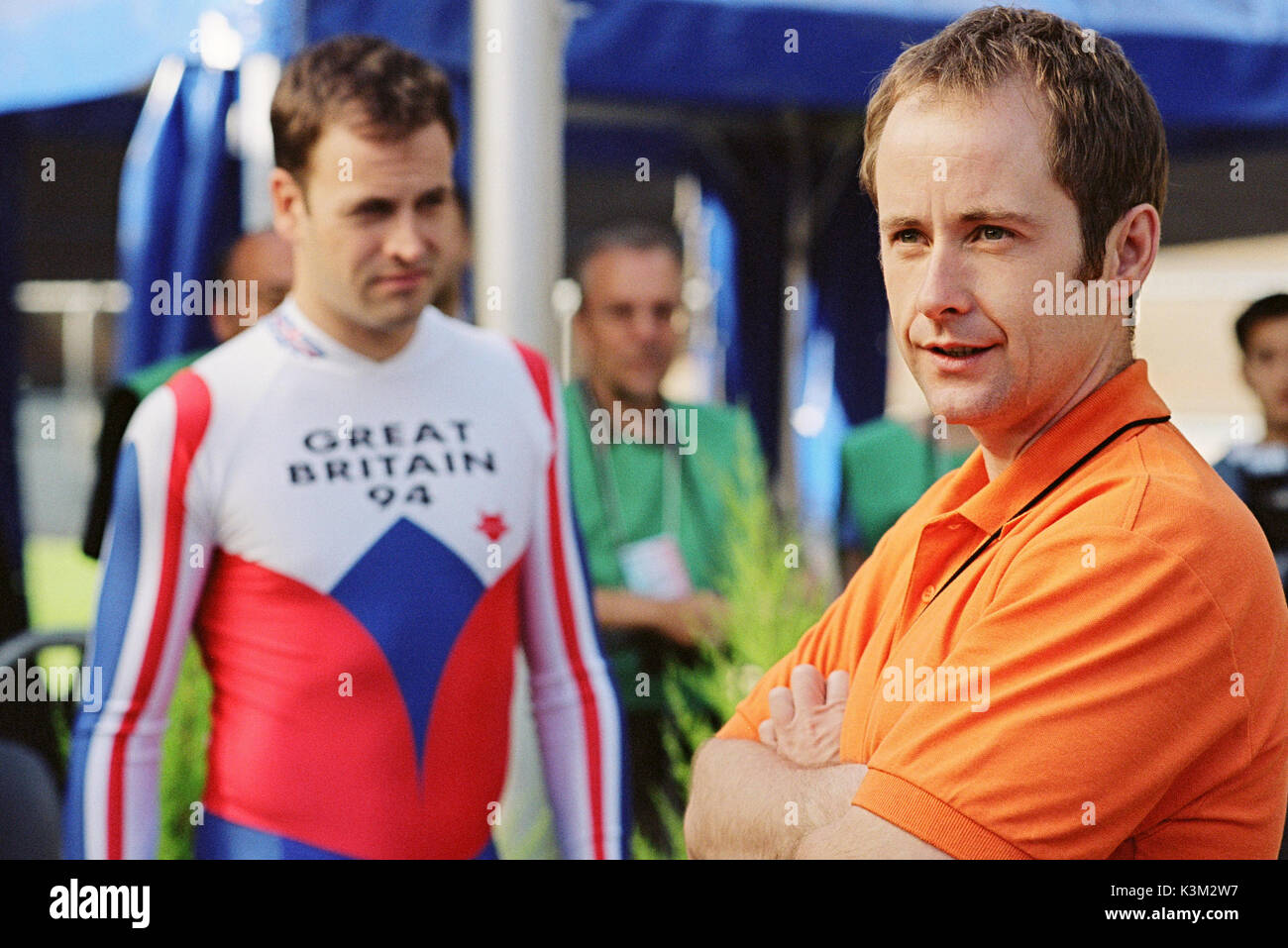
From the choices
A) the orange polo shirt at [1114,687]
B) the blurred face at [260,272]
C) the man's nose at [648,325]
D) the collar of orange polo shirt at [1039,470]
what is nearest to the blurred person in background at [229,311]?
the blurred face at [260,272]

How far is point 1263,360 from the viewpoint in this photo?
2855mm

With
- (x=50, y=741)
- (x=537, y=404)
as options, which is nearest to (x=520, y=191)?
(x=537, y=404)

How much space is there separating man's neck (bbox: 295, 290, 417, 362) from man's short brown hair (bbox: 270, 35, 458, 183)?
0.20m

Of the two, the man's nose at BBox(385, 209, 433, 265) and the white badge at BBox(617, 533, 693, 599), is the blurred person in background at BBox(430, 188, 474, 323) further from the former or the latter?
the white badge at BBox(617, 533, 693, 599)

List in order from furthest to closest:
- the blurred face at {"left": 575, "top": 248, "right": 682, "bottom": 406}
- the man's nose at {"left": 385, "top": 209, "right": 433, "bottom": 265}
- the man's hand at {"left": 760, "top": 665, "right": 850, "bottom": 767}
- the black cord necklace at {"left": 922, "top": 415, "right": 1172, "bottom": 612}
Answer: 1. the blurred face at {"left": 575, "top": 248, "right": 682, "bottom": 406}
2. the man's nose at {"left": 385, "top": 209, "right": 433, "bottom": 265}
3. the man's hand at {"left": 760, "top": 665, "right": 850, "bottom": 767}
4. the black cord necklace at {"left": 922, "top": 415, "right": 1172, "bottom": 612}

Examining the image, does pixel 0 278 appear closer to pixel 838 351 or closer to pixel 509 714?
pixel 509 714

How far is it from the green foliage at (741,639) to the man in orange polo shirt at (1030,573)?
1275 millimetres

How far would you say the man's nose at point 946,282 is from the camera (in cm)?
117

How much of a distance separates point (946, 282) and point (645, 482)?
1741mm

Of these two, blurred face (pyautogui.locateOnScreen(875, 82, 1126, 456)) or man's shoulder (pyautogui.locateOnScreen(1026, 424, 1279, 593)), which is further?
blurred face (pyautogui.locateOnScreen(875, 82, 1126, 456))

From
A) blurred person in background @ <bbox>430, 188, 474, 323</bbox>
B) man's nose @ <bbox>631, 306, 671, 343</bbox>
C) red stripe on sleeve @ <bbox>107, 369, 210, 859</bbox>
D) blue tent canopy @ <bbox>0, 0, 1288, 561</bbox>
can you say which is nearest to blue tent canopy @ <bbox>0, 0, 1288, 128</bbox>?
blue tent canopy @ <bbox>0, 0, 1288, 561</bbox>

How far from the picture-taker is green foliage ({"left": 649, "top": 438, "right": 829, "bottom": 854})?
2.67 metres

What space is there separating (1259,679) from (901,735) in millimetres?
268

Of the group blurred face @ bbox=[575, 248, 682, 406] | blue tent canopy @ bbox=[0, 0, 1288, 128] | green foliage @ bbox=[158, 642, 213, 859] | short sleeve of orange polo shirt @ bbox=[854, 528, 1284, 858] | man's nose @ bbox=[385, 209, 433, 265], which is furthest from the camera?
blurred face @ bbox=[575, 248, 682, 406]
